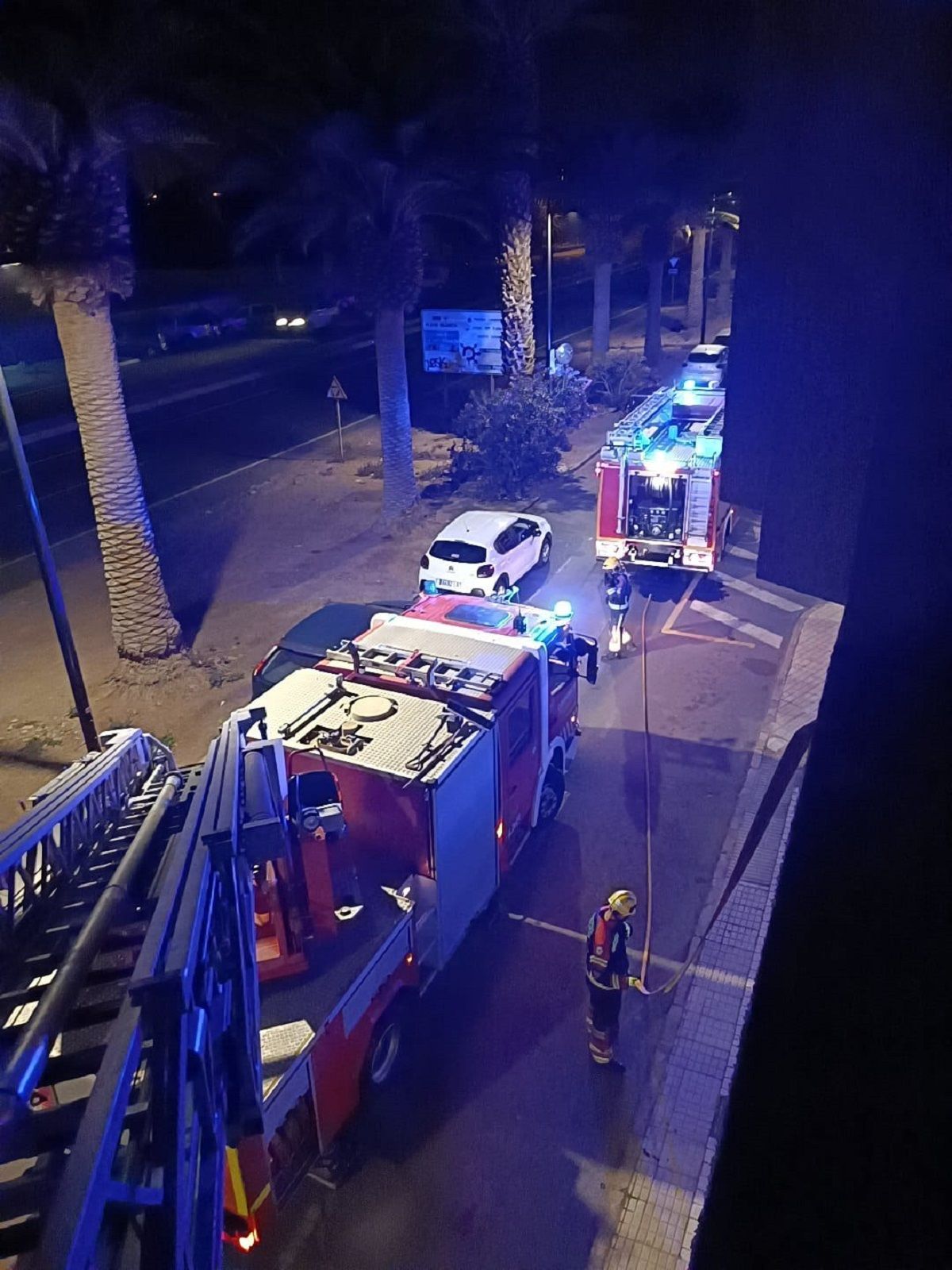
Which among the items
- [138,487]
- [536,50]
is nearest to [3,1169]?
[138,487]

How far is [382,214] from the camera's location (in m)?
16.7

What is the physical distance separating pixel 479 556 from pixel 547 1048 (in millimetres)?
8531

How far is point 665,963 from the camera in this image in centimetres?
767

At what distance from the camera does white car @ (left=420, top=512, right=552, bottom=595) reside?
14.2 m

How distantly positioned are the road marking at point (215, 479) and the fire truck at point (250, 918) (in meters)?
11.5

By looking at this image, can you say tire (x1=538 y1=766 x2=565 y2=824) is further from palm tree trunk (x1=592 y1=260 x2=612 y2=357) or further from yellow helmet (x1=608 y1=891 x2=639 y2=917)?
palm tree trunk (x1=592 y1=260 x2=612 y2=357)

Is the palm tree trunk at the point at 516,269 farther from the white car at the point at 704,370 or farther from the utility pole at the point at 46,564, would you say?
the utility pole at the point at 46,564

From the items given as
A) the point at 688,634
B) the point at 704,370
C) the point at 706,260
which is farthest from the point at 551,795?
the point at 706,260

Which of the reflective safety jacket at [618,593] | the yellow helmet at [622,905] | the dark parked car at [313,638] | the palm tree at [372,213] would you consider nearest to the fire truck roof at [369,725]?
the yellow helmet at [622,905]

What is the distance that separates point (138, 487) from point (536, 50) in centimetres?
1525

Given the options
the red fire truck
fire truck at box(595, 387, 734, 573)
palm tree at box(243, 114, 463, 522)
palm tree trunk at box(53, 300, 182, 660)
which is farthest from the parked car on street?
the red fire truck

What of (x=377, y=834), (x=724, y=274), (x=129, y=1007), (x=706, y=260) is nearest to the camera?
(x=129, y=1007)

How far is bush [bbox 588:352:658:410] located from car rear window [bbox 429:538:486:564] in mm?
15550

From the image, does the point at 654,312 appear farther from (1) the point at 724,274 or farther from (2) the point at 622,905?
(2) the point at 622,905
